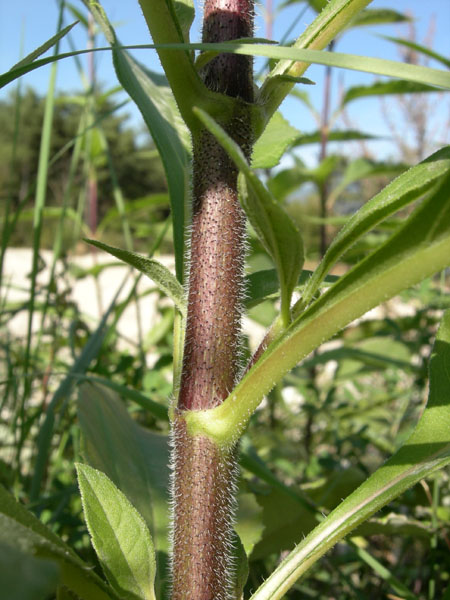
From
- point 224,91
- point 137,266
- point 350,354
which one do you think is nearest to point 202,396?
point 137,266

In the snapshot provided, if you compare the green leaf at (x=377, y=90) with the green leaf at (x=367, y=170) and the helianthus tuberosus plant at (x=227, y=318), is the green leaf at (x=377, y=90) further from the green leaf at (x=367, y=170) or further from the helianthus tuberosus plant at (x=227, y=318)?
the helianthus tuberosus plant at (x=227, y=318)

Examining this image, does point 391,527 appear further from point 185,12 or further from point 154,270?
point 185,12

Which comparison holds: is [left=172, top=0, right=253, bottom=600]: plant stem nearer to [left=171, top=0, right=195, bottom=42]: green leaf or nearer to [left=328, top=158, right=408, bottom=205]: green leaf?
[left=171, top=0, right=195, bottom=42]: green leaf

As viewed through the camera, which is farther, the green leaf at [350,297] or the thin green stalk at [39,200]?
the thin green stalk at [39,200]

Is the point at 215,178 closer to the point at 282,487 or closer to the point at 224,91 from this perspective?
the point at 224,91

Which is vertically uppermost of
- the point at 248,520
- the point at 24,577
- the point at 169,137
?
the point at 169,137

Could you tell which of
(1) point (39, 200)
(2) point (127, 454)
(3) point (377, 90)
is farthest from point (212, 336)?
(3) point (377, 90)

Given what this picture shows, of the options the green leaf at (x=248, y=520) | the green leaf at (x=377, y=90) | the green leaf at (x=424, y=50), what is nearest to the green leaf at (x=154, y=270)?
the green leaf at (x=248, y=520)
